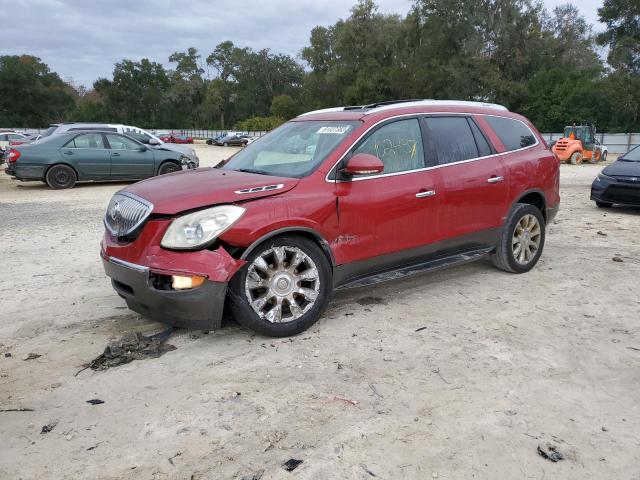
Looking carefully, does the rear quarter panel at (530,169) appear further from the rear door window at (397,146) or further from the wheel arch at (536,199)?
the rear door window at (397,146)

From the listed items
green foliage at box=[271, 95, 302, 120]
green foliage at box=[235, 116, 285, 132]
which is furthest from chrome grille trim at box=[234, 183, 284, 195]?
green foliage at box=[271, 95, 302, 120]

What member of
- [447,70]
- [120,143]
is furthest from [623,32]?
[120,143]

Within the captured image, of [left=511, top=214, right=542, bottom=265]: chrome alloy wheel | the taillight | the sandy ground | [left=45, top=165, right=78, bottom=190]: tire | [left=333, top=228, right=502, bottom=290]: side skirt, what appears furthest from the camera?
[left=45, top=165, right=78, bottom=190]: tire

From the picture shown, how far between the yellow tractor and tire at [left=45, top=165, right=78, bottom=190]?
19770 millimetres

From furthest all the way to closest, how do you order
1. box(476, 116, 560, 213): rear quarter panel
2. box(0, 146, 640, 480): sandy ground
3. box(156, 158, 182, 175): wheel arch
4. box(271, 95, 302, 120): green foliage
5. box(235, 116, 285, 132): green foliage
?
box(271, 95, 302, 120): green foliage < box(235, 116, 285, 132): green foliage < box(156, 158, 182, 175): wheel arch < box(476, 116, 560, 213): rear quarter panel < box(0, 146, 640, 480): sandy ground

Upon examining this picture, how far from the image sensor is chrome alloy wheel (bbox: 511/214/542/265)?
5750 mm

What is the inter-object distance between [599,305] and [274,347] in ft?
9.75

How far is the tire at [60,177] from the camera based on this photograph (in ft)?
45.7

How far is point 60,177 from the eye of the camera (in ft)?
Answer: 46.1

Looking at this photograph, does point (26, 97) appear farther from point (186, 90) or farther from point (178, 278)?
point (178, 278)

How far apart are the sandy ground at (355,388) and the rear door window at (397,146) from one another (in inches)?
48.8

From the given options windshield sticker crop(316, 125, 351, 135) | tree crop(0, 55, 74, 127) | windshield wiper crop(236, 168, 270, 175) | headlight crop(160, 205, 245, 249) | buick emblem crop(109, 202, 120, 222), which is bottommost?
headlight crop(160, 205, 245, 249)

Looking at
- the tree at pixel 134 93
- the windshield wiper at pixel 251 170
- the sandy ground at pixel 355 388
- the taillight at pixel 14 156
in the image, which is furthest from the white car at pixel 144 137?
the tree at pixel 134 93

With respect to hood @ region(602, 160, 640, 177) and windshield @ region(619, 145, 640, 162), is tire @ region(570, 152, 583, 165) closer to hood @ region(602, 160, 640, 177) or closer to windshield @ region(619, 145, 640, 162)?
windshield @ region(619, 145, 640, 162)
